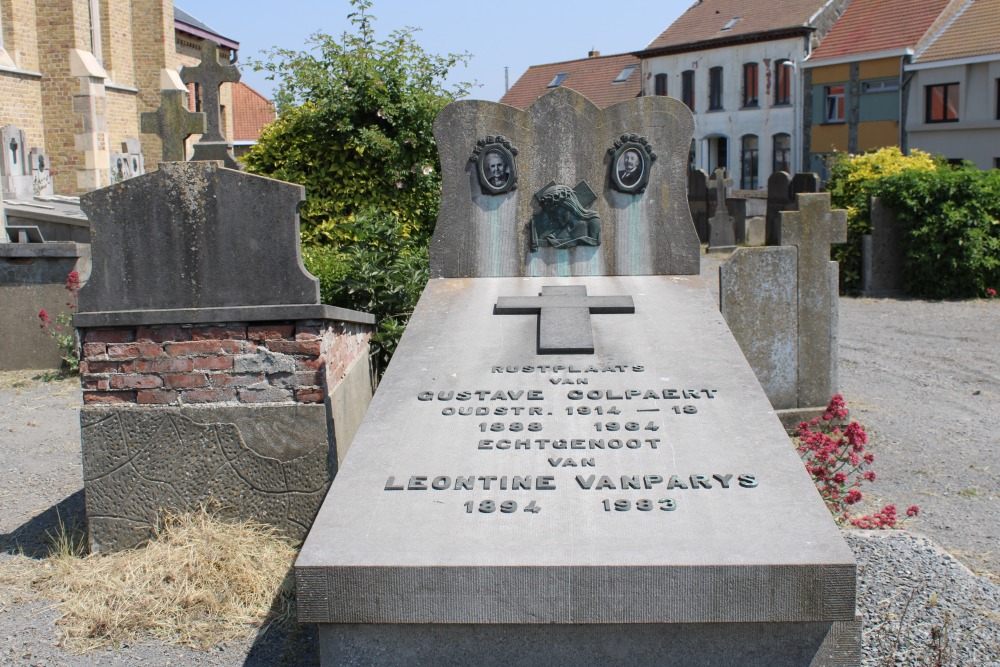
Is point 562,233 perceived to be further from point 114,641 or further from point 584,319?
point 114,641

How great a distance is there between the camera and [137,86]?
3138cm

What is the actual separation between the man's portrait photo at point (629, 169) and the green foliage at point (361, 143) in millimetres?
3770

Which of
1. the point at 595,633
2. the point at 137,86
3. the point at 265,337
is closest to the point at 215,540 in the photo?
the point at 265,337

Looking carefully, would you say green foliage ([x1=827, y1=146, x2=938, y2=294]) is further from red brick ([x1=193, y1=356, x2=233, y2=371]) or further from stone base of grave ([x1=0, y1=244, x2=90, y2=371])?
red brick ([x1=193, y1=356, x2=233, y2=371])

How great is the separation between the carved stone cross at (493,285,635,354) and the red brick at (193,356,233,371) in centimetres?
136

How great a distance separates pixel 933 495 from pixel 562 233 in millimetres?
2888

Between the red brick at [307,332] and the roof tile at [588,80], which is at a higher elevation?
the roof tile at [588,80]

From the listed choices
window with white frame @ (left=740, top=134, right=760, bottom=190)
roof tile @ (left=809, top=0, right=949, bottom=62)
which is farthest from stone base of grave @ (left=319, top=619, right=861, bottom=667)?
window with white frame @ (left=740, top=134, right=760, bottom=190)

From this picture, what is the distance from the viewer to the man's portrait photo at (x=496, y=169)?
541 centimetres

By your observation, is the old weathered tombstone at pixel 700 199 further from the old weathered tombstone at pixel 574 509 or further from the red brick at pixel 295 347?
the red brick at pixel 295 347

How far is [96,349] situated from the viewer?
16.3 feet

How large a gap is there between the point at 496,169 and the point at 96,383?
92.0 inches

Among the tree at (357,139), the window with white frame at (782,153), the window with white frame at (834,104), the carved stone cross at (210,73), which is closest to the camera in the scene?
the carved stone cross at (210,73)

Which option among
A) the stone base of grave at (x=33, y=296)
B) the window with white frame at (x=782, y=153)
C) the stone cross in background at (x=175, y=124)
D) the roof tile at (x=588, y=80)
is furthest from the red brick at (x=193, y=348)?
the roof tile at (x=588, y=80)
